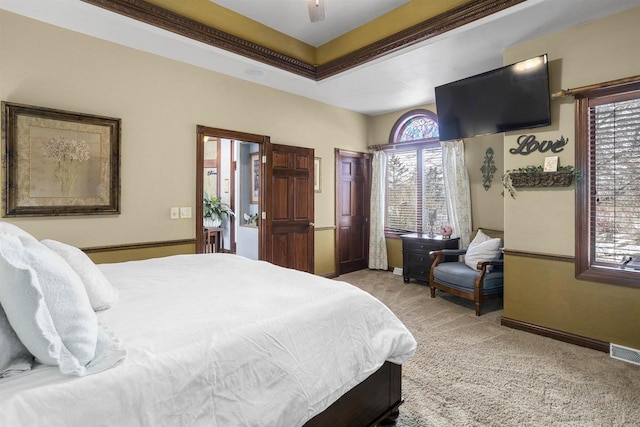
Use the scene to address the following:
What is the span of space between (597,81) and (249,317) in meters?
3.36

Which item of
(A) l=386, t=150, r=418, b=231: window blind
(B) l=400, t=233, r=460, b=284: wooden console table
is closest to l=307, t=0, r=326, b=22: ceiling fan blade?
(B) l=400, t=233, r=460, b=284: wooden console table

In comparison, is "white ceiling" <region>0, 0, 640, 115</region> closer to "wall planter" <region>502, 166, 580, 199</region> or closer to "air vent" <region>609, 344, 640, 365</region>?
"wall planter" <region>502, 166, 580, 199</region>

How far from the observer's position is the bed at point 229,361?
91cm

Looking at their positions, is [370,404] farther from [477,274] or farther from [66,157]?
[66,157]

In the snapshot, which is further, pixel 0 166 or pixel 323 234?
pixel 323 234

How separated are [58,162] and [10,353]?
8.06 feet

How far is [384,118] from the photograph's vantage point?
5.75 metres

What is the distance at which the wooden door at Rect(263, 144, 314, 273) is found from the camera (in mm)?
4340

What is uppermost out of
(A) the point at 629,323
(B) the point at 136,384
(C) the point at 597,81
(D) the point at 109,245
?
(C) the point at 597,81

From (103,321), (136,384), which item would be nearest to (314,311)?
(136,384)

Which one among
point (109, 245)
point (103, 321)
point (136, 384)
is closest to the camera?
point (136, 384)

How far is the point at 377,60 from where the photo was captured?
353 centimetres

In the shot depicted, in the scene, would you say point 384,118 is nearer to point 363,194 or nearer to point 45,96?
point 363,194

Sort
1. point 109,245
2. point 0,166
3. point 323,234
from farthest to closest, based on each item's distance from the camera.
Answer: point 323,234
point 109,245
point 0,166
